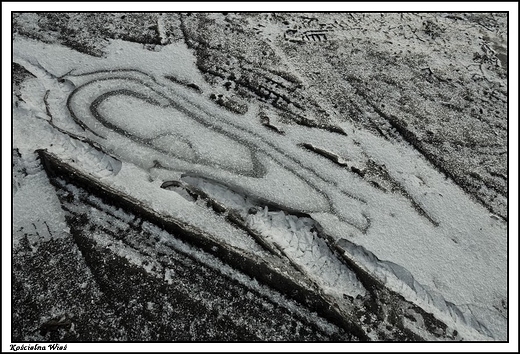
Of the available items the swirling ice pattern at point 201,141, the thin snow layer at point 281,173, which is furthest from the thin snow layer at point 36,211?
the swirling ice pattern at point 201,141

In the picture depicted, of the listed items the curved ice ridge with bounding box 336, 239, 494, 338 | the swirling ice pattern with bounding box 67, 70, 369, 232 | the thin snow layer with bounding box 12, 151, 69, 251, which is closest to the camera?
the curved ice ridge with bounding box 336, 239, 494, 338

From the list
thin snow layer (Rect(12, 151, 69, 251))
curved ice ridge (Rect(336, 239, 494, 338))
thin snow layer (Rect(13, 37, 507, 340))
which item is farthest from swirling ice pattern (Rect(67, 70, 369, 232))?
thin snow layer (Rect(12, 151, 69, 251))

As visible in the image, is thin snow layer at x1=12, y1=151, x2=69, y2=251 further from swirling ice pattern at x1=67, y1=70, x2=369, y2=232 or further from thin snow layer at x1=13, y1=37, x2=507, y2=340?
swirling ice pattern at x1=67, y1=70, x2=369, y2=232

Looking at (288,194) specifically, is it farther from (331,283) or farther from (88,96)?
(88,96)

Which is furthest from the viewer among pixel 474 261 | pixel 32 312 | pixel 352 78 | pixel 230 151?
pixel 352 78

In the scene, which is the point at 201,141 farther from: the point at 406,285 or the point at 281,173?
the point at 406,285

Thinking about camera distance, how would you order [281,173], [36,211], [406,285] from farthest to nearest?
[281,173] < [36,211] < [406,285]

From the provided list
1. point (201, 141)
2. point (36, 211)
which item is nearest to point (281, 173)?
point (201, 141)

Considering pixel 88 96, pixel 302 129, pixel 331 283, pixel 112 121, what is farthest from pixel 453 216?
pixel 88 96
